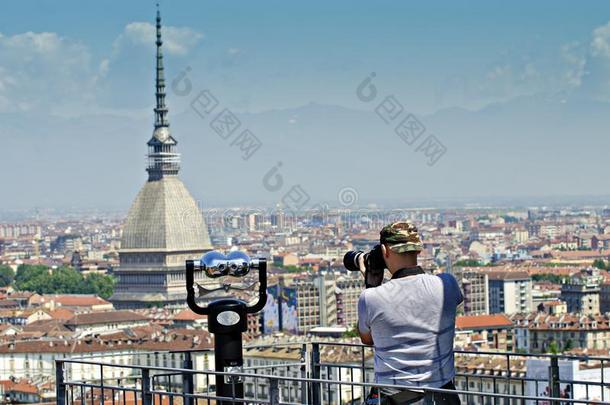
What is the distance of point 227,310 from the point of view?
532 cm

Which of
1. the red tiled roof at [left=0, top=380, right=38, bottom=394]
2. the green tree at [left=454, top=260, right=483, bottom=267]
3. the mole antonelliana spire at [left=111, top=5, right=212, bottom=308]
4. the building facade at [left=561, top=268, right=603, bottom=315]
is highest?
the mole antonelliana spire at [left=111, top=5, right=212, bottom=308]

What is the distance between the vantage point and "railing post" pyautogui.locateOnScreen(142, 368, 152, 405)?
5.11 metres

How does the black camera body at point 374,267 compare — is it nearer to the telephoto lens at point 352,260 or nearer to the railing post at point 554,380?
the telephoto lens at point 352,260

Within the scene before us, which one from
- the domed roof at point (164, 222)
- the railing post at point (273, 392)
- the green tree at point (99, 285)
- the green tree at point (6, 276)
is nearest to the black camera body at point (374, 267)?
the railing post at point (273, 392)

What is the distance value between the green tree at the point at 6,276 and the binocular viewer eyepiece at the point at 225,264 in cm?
9947

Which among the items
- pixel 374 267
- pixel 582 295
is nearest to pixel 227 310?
pixel 374 267

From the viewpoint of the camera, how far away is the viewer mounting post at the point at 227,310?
5.26 m

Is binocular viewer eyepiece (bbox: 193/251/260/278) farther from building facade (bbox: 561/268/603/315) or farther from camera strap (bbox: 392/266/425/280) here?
building facade (bbox: 561/268/603/315)

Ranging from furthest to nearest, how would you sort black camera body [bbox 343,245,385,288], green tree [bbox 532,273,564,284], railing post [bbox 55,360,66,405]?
green tree [bbox 532,273,564,284]
railing post [bbox 55,360,66,405]
black camera body [bbox 343,245,385,288]

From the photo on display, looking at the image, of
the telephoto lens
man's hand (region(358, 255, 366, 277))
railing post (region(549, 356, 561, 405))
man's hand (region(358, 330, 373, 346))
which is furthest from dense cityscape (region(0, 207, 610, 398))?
man's hand (region(358, 330, 373, 346))

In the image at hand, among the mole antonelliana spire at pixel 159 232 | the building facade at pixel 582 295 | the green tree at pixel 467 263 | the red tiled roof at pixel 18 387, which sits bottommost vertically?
the building facade at pixel 582 295

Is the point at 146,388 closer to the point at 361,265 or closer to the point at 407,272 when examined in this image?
the point at 361,265

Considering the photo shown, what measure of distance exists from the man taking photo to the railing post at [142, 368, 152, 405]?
3.00 ft

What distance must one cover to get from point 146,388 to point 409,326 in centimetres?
106
